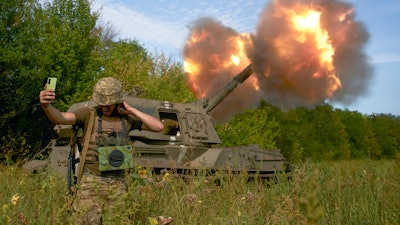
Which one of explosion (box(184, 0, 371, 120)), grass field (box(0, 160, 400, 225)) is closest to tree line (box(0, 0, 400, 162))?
explosion (box(184, 0, 371, 120))

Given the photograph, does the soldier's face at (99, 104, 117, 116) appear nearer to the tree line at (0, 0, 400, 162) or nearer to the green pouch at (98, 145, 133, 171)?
the green pouch at (98, 145, 133, 171)

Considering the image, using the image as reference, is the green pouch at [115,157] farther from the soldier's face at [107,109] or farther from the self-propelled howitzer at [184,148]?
the self-propelled howitzer at [184,148]

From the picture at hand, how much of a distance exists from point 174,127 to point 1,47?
11.5 m

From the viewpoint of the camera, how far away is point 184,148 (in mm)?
9961

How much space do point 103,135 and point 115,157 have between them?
0.28 meters

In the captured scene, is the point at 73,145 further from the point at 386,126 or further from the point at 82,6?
the point at 386,126

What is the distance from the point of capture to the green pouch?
4387 millimetres

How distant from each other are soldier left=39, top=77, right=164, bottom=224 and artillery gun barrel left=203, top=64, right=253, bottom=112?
706cm

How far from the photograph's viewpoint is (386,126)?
2463 inches

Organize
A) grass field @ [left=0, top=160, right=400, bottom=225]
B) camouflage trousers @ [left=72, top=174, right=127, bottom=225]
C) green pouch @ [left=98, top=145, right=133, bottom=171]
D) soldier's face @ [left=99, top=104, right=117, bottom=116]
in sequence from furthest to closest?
soldier's face @ [left=99, top=104, right=117, bottom=116] < green pouch @ [left=98, top=145, right=133, bottom=171] < camouflage trousers @ [left=72, top=174, right=127, bottom=225] < grass field @ [left=0, top=160, right=400, bottom=225]

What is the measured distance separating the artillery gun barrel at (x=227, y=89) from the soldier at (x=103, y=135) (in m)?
7.06

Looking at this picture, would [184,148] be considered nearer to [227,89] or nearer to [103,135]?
[227,89]

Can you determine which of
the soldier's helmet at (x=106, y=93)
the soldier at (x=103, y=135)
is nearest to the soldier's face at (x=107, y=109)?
the soldier at (x=103, y=135)

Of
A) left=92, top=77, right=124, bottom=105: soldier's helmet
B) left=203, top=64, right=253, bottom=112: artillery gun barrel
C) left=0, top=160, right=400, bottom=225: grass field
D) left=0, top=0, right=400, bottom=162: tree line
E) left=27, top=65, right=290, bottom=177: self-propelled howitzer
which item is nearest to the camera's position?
left=0, top=160, right=400, bottom=225: grass field
